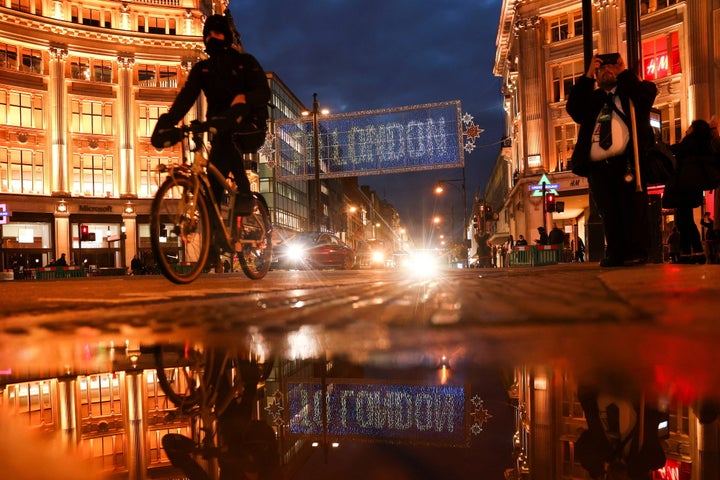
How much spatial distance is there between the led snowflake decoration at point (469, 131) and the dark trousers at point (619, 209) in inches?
920

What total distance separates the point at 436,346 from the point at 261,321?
2.47ft

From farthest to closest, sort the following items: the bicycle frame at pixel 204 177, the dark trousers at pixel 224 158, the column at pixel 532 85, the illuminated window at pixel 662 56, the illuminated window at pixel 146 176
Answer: the illuminated window at pixel 146 176 → the column at pixel 532 85 → the illuminated window at pixel 662 56 → the dark trousers at pixel 224 158 → the bicycle frame at pixel 204 177

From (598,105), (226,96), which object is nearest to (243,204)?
(226,96)

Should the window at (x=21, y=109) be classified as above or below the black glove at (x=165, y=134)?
above

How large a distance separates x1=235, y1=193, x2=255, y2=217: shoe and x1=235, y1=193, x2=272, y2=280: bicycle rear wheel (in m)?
0.17

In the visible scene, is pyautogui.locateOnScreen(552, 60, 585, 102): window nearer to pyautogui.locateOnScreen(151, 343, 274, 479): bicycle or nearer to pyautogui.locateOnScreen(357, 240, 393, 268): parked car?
pyautogui.locateOnScreen(357, 240, 393, 268): parked car

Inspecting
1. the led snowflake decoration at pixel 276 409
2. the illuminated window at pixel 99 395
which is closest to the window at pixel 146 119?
the illuminated window at pixel 99 395

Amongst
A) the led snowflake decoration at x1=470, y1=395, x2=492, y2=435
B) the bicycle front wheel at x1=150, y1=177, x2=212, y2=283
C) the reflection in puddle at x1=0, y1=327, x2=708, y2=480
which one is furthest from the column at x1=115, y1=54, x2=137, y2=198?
the led snowflake decoration at x1=470, y1=395, x2=492, y2=435

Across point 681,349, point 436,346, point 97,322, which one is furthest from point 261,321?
point 681,349

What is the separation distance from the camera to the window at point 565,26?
33562 mm

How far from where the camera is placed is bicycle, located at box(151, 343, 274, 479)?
769 mm

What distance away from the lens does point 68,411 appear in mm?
960

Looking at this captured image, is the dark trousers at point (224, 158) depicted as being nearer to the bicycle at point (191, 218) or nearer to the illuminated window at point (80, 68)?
the bicycle at point (191, 218)

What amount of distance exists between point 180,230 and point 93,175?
129 feet
